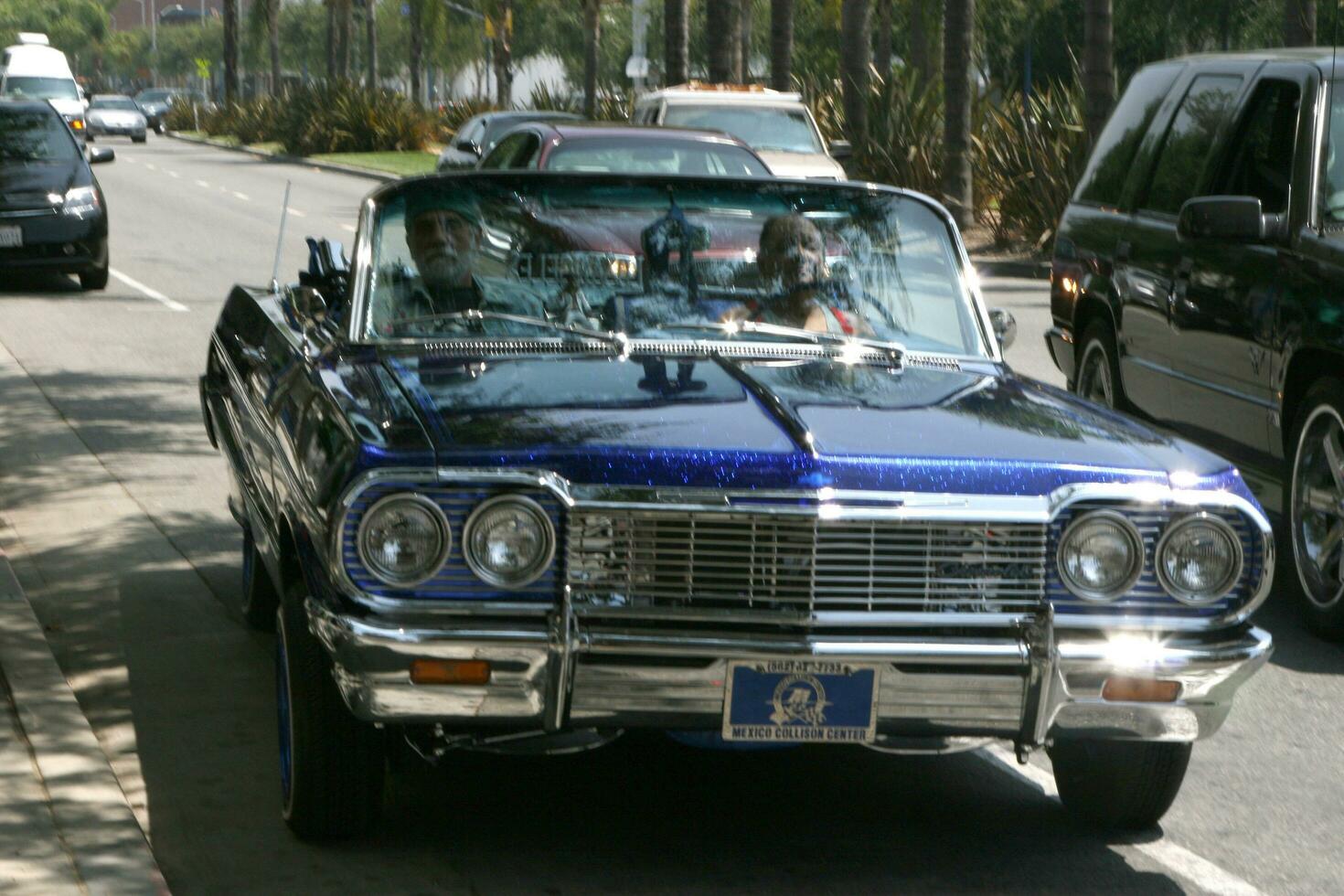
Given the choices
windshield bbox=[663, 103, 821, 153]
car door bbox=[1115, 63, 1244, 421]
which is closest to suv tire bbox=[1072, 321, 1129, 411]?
car door bbox=[1115, 63, 1244, 421]

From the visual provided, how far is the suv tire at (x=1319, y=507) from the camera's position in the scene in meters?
6.91

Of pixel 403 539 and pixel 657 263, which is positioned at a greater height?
pixel 657 263

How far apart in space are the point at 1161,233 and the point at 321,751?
4.89 meters

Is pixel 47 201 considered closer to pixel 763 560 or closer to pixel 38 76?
pixel 763 560

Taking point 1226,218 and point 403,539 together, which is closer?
point 403,539

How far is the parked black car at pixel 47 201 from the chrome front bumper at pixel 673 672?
14.0 metres

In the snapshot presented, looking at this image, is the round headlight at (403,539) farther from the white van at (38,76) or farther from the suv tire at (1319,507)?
the white van at (38,76)

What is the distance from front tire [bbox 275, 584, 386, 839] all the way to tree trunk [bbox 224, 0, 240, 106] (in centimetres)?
6884

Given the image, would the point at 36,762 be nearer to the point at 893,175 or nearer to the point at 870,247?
the point at 870,247

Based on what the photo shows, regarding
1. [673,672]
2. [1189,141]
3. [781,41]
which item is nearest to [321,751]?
[673,672]

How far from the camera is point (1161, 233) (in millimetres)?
8352

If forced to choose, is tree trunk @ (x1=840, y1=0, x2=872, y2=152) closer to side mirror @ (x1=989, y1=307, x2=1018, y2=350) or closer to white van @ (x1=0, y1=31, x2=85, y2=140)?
side mirror @ (x1=989, y1=307, x2=1018, y2=350)

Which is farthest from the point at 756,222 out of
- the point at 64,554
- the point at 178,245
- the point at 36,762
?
the point at 178,245

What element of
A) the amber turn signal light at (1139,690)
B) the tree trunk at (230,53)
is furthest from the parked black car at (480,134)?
the tree trunk at (230,53)
